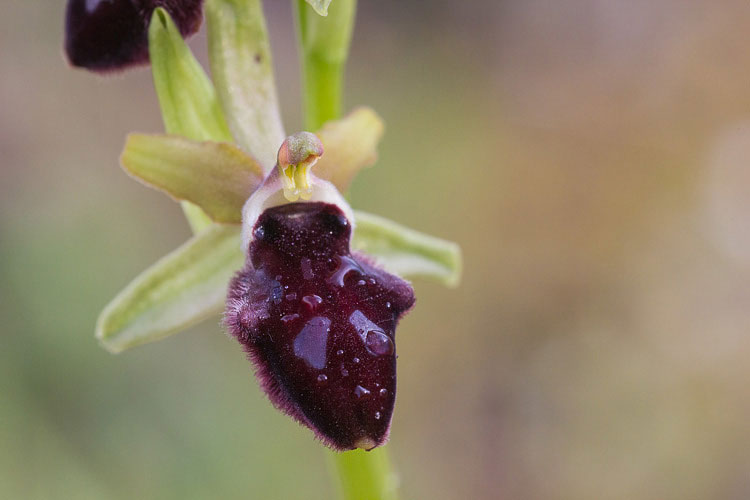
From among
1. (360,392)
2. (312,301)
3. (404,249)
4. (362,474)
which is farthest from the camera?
(404,249)

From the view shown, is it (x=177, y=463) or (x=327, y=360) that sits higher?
(x=177, y=463)

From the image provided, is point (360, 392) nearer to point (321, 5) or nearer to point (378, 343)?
point (378, 343)

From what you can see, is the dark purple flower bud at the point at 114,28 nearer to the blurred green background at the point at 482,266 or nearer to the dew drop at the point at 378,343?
the dew drop at the point at 378,343

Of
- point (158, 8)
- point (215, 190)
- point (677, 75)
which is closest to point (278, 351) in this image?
point (215, 190)

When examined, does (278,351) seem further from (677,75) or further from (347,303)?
(677,75)

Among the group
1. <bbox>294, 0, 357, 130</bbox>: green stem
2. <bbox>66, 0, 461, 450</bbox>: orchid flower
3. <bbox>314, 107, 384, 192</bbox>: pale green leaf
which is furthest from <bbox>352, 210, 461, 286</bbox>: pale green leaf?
<bbox>294, 0, 357, 130</bbox>: green stem

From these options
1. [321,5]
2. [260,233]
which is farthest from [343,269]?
[321,5]
